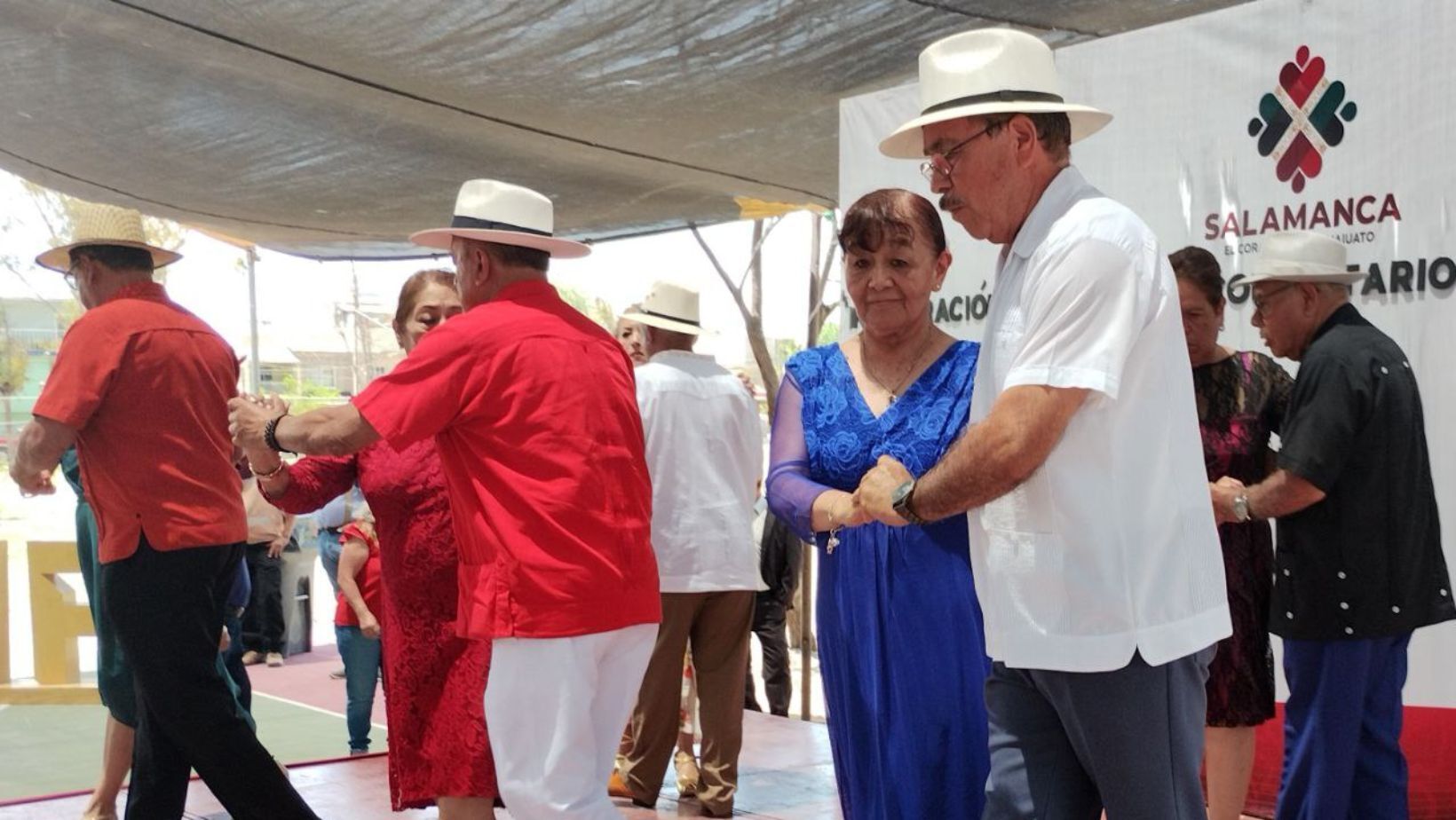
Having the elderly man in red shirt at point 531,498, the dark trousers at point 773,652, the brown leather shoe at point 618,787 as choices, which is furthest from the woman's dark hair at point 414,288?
the dark trousers at point 773,652

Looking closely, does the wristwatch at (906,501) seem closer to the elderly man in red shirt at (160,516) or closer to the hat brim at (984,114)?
the hat brim at (984,114)

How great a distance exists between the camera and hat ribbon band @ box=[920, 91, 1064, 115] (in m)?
2.05

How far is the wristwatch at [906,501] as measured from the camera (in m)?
2.09

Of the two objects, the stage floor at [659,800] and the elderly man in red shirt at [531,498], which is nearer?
the elderly man in red shirt at [531,498]

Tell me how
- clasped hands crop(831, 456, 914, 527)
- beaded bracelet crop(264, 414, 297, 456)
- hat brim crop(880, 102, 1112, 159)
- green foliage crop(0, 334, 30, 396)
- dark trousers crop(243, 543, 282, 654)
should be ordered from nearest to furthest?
hat brim crop(880, 102, 1112, 159), clasped hands crop(831, 456, 914, 527), beaded bracelet crop(264, 414, 297, 456), dark trousers crop(243, 543, 282, 654), green foliage crop(0, 334, 30, 396)

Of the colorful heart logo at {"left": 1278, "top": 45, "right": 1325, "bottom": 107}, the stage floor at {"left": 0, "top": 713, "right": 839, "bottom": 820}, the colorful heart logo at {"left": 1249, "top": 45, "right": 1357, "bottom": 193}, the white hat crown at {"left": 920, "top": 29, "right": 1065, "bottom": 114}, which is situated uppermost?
the colorful heart logo at {"left": 1278, "top": 45, "right": 1325, "bottom": 107}

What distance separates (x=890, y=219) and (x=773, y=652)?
4.97 meters

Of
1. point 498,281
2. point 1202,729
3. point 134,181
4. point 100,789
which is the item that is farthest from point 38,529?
point 1202,729

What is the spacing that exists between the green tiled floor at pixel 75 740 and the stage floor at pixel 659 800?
0.48 m

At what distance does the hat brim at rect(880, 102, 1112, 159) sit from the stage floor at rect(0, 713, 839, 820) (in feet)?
9.88

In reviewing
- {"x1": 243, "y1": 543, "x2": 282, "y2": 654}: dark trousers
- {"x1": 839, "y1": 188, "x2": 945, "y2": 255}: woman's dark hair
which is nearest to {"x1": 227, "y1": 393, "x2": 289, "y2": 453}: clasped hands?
{"x1": 839, "y1": 188, "x2": 945, "y2": 255}: woman's dark hair

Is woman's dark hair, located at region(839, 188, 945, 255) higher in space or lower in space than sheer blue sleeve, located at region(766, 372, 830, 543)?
higher

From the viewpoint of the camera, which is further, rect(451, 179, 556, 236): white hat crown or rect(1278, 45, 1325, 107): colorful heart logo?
rect(1278, 45, 1325, 107): colorful heart logo

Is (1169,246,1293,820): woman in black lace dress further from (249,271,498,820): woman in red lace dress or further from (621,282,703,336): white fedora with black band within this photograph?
(249,271,498,820): woman in red lace dress
